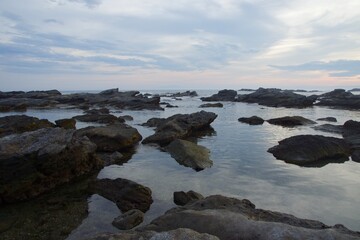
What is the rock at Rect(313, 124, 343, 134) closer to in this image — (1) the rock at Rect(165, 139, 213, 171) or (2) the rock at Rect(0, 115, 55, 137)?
(1) the rock at Rect(165, 139, 213, 171)

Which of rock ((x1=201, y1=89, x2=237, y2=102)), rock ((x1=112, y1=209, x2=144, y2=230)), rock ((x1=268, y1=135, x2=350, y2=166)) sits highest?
rock ((x1=201, y1=89, x2=237, y2=102))

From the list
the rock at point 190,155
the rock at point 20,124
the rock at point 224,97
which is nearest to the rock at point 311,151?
the rock at point 190,155

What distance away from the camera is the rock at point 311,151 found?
19.5m

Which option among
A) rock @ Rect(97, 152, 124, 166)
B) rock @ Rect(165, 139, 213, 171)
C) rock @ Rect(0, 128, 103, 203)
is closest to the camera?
rock @ Rect(0, 128, 103, 203)

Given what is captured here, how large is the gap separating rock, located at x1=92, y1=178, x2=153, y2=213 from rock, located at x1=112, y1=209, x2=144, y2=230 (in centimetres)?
85

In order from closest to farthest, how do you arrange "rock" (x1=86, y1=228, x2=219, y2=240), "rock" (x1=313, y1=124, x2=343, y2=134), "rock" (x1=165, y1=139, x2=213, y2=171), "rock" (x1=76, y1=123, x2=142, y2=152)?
"rock" (x1=86, y1=228, x2=219, y2=240)
"rock" (x1=165, y1=139, x2=213, y2=171)
"rock" (x1=76, y1=123, x2=142, y2=152)
"rock" (x1=313, y1=124, x2=343, y2=134)

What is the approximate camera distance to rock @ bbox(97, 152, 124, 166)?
19328mm

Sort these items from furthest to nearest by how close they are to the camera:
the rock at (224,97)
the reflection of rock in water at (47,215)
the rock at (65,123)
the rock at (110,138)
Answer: the rock at (224,97)
the rock at (65,123)
the rock at (110,138)
the reflection of rock in water at (47,215)

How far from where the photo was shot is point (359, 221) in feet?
36.2

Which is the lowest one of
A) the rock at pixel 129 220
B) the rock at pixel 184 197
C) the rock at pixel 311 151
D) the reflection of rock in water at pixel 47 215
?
the reflection of rock in water at pixel 47 215

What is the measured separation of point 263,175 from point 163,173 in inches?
197

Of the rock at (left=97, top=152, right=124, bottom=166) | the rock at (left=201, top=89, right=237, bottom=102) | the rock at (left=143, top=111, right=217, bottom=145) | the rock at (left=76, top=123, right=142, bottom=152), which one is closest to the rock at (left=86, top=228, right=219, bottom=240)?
the rock at (left=97, top=152, right=124, bottom=166)

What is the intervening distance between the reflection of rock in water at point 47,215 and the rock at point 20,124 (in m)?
13.0

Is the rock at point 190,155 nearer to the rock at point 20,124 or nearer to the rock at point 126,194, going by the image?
the rock at point 126,194
